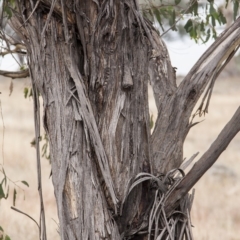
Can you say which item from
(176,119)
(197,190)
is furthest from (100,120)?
(197,190)

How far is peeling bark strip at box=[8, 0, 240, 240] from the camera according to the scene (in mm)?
1914

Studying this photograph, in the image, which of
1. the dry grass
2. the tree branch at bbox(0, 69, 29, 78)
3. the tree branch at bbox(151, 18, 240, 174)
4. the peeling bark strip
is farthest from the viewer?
the dry grass

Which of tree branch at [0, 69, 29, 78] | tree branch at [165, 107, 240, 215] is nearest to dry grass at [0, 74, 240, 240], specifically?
tree branch at [0, 69, 29, 78]

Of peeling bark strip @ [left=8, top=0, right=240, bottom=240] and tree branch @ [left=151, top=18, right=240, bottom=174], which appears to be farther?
tree branch @ [left=151, top=18, right=240, bottom=174]

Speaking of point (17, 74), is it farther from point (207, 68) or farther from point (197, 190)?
point (197, 190)

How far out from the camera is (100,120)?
78.9 inches

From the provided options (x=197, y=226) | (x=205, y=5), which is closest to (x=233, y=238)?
(x=197, y=226)

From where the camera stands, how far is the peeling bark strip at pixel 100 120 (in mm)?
1914

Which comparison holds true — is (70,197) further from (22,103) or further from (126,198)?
(22,103)

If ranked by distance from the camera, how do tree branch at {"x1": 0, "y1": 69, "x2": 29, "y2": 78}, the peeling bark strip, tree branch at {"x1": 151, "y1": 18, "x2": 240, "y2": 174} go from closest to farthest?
1. the peeling bark strip
2. tree branch at {"x1": 151, "y1": 18, "x2": 240, "y2": 174}
3. tree branch at {"x1": 0, "y1": 69, "x2": 29, "y2": 78}

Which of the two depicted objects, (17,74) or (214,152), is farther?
(17,74)

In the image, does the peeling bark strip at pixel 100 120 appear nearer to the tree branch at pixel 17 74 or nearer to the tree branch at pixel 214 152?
the tree branch at pixel 214 152

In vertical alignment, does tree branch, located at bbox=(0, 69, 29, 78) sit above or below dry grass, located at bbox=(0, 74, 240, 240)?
above

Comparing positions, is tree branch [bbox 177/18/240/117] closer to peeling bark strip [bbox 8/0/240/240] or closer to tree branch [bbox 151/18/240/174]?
tree branch [bbox 151/18/240/174]
